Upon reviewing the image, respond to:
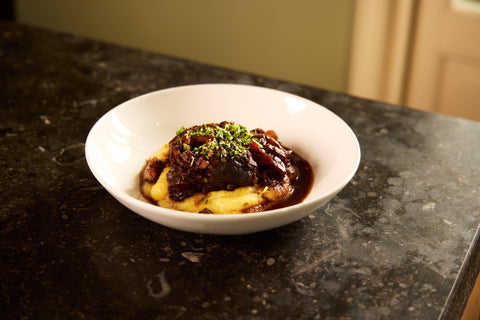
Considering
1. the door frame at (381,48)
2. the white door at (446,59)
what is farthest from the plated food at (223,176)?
the white door at (446,59)

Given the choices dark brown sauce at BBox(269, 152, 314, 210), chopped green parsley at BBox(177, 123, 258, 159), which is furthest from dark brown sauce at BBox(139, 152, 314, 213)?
chopped green parsley at BBox(177, 123, 258, 159)

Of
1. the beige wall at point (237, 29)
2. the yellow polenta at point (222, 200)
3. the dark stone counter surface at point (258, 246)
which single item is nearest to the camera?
the dark stone counter surface at point (258, 246)

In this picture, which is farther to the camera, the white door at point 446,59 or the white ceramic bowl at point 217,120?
the white door at point 446,59

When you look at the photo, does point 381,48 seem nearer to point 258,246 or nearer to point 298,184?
point 298,184

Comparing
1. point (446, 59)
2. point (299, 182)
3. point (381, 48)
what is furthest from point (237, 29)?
point (299, 182)

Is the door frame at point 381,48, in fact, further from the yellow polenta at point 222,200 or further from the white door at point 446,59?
the yellow polenta at point 222,200

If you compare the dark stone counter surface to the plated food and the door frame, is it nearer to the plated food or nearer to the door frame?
the plated food
